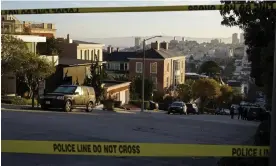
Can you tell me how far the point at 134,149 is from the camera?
290 centimetres

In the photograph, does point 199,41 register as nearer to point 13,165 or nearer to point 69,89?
point 69,89

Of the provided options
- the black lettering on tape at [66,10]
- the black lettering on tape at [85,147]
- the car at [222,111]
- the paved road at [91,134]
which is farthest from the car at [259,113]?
the car at [222,111]

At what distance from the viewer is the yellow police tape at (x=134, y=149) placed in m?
2.79

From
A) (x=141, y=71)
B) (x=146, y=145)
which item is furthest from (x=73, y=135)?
(x=146, y=145)

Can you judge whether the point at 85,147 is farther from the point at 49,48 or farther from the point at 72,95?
the point at 49,48

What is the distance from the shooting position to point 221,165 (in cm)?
535

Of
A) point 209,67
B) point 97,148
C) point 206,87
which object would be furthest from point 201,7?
point 206,87

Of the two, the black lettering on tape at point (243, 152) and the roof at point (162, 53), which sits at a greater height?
the roof at point (162, 53)

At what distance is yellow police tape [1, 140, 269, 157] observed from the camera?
2.79 meters

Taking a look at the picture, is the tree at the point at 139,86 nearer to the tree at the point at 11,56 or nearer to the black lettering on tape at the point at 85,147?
the tree at the point at 11,56

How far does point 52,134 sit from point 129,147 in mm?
7294

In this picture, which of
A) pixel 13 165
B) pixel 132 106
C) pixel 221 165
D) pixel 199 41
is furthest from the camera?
pixel 132 106

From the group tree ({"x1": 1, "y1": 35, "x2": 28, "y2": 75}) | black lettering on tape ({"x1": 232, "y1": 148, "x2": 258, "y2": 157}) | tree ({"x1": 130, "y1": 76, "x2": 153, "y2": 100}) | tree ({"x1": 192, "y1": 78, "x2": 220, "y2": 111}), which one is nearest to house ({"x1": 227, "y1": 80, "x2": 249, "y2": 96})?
tree ({"x1": 192, "y1": 78, "x2": 220, "y2": 111})

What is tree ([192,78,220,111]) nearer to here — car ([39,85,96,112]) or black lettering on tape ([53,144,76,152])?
car ([39,85,96,112])
